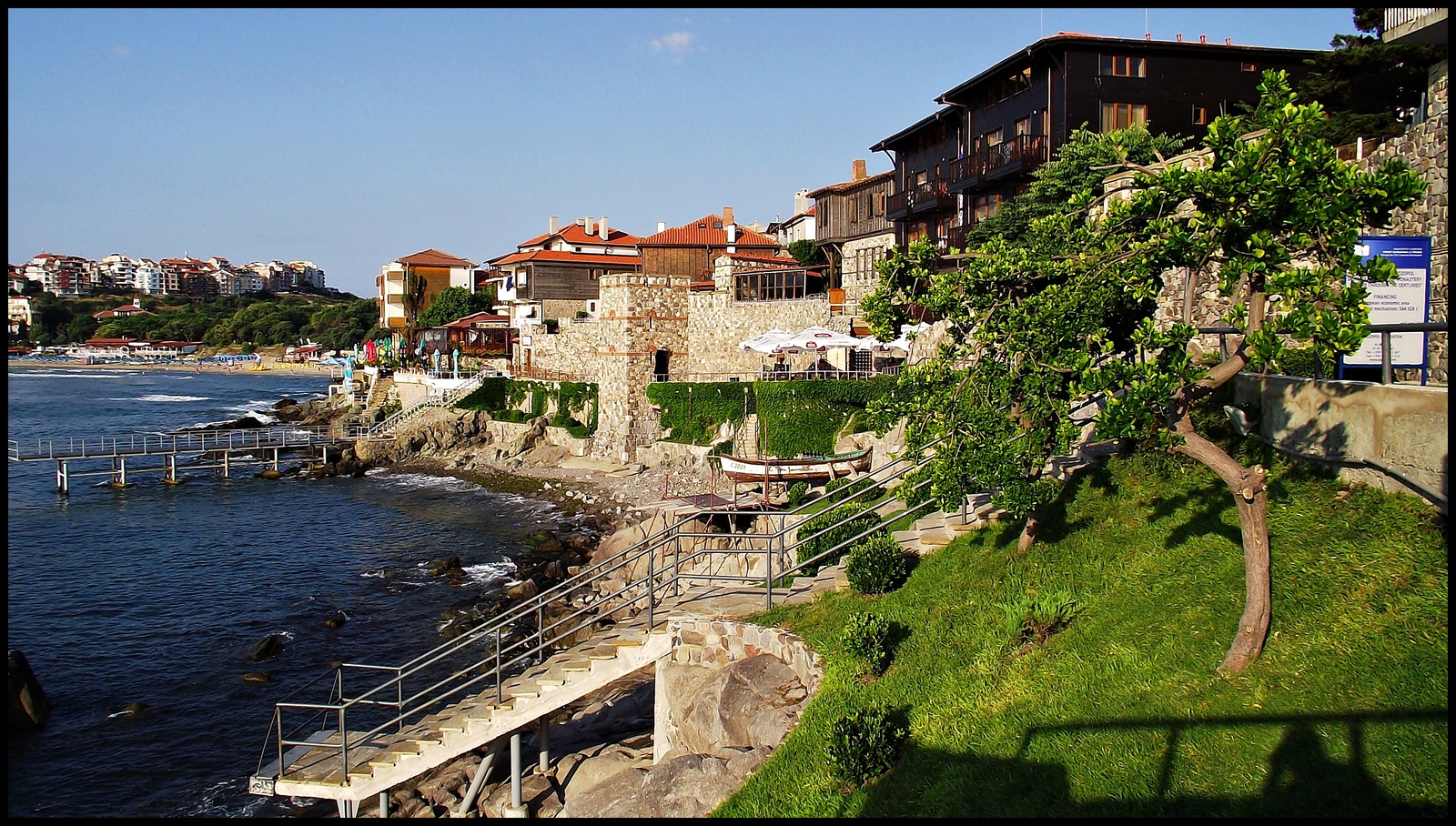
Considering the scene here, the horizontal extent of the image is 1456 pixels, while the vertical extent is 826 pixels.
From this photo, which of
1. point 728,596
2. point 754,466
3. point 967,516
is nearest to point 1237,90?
point 754,466

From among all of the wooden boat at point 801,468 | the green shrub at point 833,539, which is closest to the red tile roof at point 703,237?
the wooden boat at point 801,468

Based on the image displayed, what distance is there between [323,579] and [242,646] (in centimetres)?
584

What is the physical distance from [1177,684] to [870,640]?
3491 mm

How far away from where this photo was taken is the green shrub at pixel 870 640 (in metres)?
10.4

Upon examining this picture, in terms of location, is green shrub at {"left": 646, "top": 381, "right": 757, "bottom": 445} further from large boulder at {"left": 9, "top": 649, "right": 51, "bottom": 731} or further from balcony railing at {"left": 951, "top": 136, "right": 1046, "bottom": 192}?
large boulder at {"left": 9, "top": 649, "right": 51, "bottom": 731}

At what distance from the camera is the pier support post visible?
12.4 meters

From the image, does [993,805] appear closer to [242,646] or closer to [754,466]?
[754,466]

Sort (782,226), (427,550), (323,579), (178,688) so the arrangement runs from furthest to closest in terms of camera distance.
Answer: (782,226) → (427,550) → (323,579) → (178,688)

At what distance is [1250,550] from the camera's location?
25.1ft

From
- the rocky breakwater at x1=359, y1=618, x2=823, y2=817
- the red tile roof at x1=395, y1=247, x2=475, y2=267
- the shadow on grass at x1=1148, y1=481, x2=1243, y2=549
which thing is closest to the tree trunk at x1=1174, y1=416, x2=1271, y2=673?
the shadow on grass at x1=1148, y1=481, x2=1243, y2=549

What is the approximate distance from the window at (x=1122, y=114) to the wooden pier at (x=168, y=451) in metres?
41.1

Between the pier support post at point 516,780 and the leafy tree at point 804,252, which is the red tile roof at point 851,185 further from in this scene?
the pier support post at point 516,780

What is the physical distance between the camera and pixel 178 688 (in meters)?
19.2

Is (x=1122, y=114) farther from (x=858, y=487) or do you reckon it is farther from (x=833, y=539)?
(x=833, y=539)
